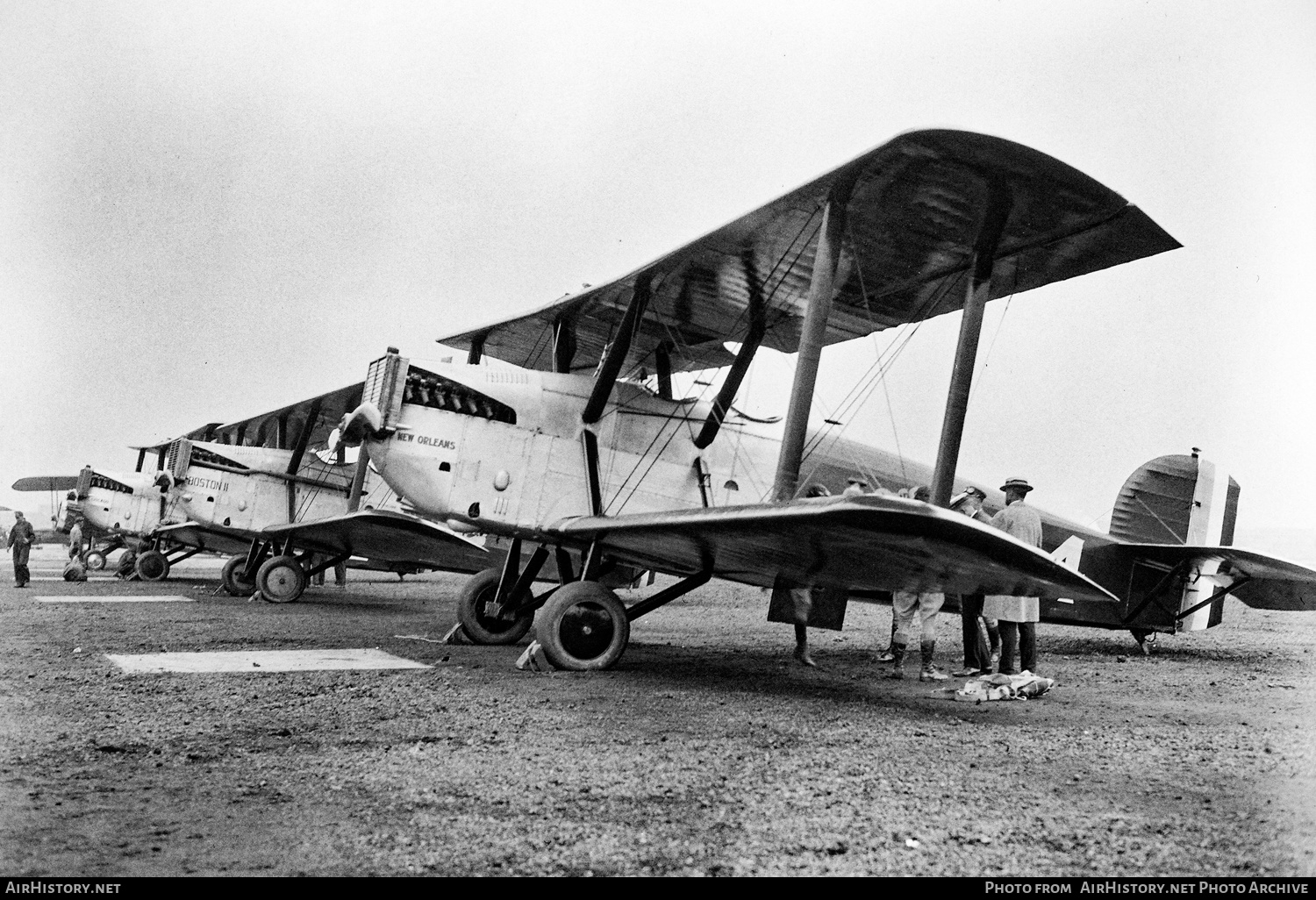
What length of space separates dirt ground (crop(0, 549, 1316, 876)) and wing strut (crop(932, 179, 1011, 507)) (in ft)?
5.15

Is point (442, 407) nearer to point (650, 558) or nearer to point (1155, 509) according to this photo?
point (650, 558)

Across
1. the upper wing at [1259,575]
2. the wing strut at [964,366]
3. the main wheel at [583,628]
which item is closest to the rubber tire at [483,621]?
the main wheel at [583,628]

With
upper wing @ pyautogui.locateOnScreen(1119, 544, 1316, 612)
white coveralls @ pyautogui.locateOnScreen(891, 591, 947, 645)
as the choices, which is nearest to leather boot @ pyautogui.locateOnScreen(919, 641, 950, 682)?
white coveralls @ pyautogui.locateOnScreen(891, 591, 947, 645)

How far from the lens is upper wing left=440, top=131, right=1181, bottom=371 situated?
238 inches

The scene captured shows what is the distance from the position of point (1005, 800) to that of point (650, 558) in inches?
187

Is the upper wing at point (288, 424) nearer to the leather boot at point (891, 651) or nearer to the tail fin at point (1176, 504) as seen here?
the leather boot at point (891, 651)

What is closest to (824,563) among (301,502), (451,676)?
(451,676)

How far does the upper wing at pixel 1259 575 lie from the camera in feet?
33.0

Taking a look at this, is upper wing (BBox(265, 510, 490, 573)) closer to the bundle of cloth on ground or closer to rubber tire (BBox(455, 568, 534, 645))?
rubber tire (BBox(455, 568, 534, 645))

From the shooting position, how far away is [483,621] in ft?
30.2

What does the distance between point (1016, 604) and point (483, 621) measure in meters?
4.92

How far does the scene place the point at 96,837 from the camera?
2805 mm

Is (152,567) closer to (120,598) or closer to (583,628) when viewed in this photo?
(120,598)

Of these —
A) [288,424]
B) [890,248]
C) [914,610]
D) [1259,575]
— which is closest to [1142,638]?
[1259,575]
